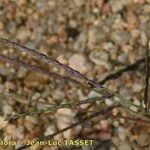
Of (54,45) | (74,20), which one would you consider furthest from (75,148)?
(74,20)

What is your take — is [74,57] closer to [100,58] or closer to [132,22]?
[100,58]

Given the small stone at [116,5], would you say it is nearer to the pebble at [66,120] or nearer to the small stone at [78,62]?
the small stone at [78,62]

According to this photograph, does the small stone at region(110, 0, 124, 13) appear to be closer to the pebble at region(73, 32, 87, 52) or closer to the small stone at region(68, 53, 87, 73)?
the pebble at region(73, 32, 87, 52)

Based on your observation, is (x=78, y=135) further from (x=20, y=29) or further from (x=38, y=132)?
(x=20, y=29)

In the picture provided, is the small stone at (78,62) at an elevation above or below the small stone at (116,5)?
below

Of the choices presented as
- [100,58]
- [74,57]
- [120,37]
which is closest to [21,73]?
[74,57]

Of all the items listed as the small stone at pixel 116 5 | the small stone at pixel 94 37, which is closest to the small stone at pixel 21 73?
the small stone at pixel 94 37

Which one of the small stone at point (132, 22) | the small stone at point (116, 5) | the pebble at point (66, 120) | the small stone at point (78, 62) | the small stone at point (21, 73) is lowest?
the pebble at point (66, 120)

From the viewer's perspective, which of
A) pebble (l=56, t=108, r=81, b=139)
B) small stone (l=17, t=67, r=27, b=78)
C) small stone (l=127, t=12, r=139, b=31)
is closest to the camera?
pebble (l=56, t=108, r=81, b=139)

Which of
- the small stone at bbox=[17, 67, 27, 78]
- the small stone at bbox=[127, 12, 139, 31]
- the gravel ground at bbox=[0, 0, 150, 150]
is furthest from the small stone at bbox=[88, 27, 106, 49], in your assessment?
the small stone at bbox=[17, 67, 27, 78]
